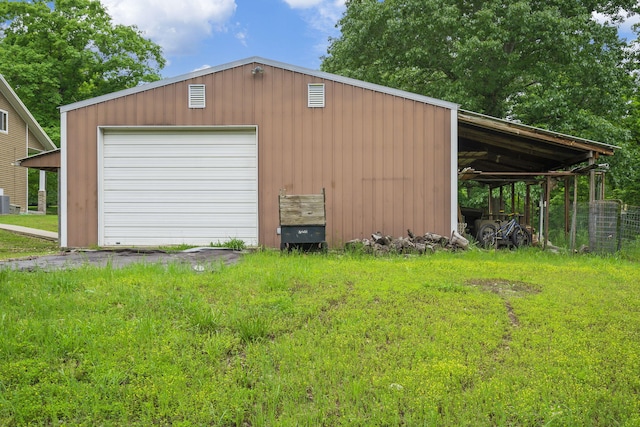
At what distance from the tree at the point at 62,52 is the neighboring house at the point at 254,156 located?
63.1 feet

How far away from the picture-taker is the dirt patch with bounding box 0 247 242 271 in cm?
603

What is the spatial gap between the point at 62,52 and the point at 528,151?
26.2 m

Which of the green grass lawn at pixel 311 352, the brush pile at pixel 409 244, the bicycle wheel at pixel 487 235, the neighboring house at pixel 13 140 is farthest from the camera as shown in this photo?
the neighboring house at pixel 13 140

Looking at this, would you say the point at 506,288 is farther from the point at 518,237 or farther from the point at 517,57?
the point at 517,57

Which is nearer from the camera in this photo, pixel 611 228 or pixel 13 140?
pixel 611 228

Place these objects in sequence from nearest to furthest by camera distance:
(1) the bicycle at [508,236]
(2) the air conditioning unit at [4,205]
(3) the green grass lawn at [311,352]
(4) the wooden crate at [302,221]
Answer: (3) the green grass lawn at [311,352] → (4) the wooden crate at [302,221] → (1) the bicycle at [508,236] → (2) the air conditioning unit at [4,205]

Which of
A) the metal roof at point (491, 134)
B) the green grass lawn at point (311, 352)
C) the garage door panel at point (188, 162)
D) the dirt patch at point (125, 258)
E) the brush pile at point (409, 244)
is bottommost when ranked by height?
the green grass lawn at point (311, 352)

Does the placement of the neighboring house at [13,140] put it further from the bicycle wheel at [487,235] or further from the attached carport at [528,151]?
the bicycle wheel at [487,235]

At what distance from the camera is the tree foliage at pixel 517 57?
13.4 meters

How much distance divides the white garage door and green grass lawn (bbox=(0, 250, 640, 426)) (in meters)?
4.30

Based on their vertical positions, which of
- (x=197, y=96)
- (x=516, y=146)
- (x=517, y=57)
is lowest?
(x=516, y=146)

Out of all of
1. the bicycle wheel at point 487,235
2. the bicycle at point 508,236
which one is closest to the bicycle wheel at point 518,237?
the bicycle at point 508,236

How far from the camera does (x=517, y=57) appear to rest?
555 inches

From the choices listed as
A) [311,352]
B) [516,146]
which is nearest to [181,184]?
[311,352]
